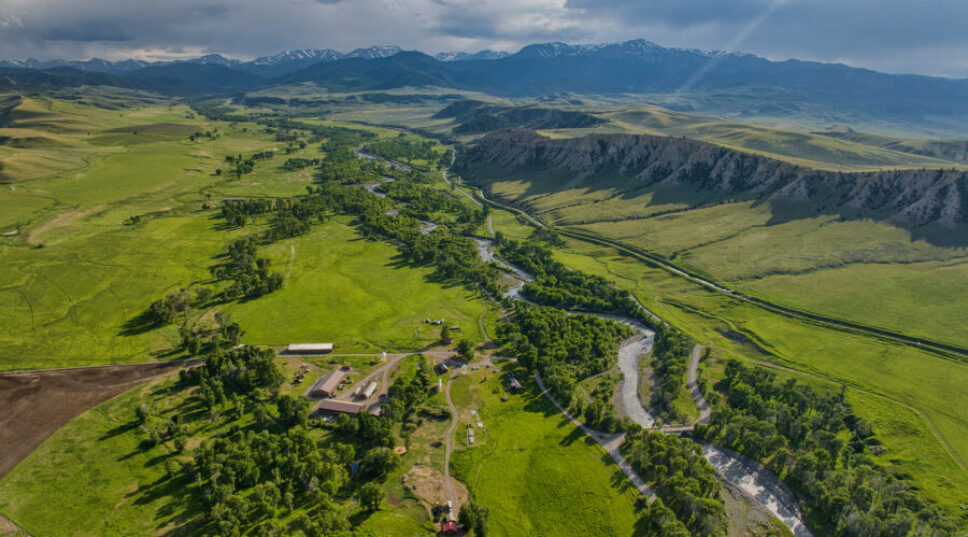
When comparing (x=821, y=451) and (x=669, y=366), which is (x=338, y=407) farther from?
(x=821, y=451)

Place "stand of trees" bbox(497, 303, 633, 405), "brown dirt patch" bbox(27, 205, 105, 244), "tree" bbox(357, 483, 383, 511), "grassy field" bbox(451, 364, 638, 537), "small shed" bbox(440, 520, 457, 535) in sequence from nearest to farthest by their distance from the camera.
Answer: "small shed" bbox(440, 520, 457, 535), "tree" bbox(357, 483, 383, 511), "grassy field" bbox(451, 364, 638, 537), "stand of trees" bbox(497, 303, 633, 405), "brown dirt patch" bbox(27, 205, 105, 244)

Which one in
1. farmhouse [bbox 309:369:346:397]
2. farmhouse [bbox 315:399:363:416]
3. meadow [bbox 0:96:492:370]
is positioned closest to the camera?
farmhouse [bbox 315:399:363:416]

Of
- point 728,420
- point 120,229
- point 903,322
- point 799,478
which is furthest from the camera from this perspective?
point 120,229

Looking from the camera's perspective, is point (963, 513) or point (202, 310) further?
point (202, 310)

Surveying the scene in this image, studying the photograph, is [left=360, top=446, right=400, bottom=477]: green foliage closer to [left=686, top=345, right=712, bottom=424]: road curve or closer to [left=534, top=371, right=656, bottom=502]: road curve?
[left=534, top=371, right=656, bottom=502]: road curve

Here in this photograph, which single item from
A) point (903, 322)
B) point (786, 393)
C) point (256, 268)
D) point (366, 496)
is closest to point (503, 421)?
point (366, 496)

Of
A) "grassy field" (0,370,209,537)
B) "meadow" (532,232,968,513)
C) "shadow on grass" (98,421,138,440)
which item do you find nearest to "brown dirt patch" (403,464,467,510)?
"grassy field" (0,370,209,537)

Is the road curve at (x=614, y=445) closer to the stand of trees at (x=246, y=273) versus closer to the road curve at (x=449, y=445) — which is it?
the road curve at (x=449, y=445)

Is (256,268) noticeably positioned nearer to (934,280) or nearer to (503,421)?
(503,421)
